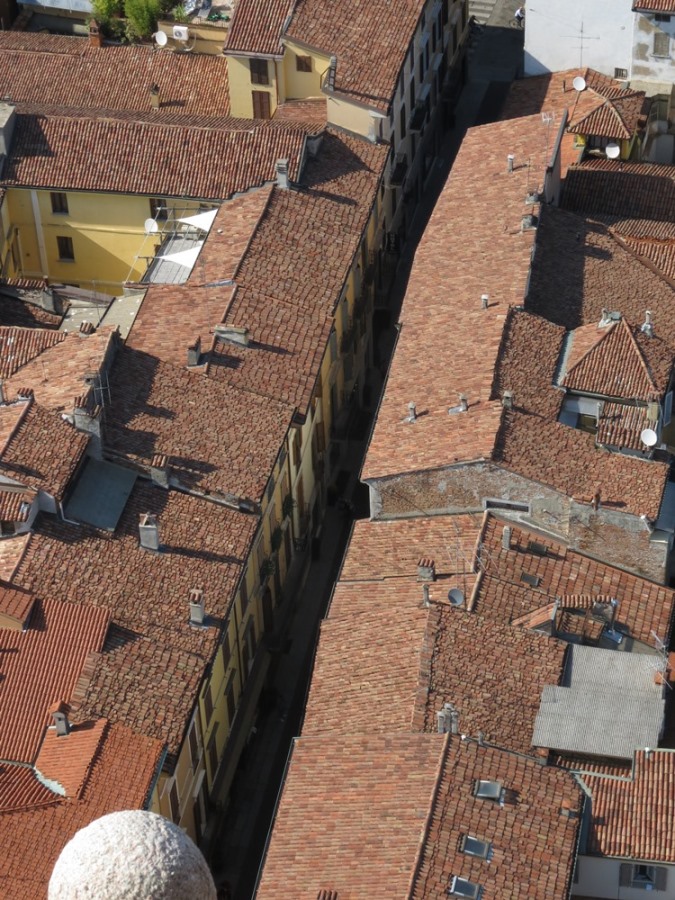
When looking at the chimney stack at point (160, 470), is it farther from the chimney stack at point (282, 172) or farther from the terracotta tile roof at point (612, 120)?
the terracotta tile roof at point (612, 120)

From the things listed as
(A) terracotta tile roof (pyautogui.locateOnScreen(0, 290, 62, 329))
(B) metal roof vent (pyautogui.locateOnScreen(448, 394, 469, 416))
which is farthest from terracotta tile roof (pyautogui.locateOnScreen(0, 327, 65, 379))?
(B) metal roof vent (pyautogui.locateOnScreen(448, 394, 469, 416))

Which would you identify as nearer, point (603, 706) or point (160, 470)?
point (603, 706)

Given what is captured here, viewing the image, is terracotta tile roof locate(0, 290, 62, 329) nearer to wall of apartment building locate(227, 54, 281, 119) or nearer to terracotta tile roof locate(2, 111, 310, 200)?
terracotta tile roof locate(2, 111, 310, 200)

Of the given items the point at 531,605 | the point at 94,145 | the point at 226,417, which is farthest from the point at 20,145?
the point at 531,605

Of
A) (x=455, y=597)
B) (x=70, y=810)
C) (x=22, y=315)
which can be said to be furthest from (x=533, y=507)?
(x=22, y=315)

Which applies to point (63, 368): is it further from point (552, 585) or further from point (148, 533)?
point (552, 585)

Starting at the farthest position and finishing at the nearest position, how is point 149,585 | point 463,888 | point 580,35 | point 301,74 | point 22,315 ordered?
point 580,35
point 301,74
point 22,315
point 149,585
point 463,888
